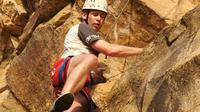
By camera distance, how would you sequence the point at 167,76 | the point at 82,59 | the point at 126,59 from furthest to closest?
the point at 126,59 → the point at 82,59 → the point at 167,76

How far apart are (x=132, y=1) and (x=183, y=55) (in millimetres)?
3732

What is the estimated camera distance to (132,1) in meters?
10.2

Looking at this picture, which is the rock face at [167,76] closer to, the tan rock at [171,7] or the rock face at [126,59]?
the rock face at [126,59]

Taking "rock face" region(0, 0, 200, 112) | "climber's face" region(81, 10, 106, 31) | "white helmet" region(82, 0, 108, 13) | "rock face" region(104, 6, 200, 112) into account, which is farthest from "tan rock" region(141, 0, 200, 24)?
"rock face" region(104, 6, 200, 112)

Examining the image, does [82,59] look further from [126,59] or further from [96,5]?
[126,59]

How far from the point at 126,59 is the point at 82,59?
2.22 metres

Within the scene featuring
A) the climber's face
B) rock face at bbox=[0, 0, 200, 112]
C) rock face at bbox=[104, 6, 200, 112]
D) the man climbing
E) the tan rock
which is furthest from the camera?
the tan rock

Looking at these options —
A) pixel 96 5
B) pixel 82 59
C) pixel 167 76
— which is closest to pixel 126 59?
pixel 96 5

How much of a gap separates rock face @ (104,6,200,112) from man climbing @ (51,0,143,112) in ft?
1.55

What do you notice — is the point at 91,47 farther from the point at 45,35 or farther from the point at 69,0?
the point at 69,0

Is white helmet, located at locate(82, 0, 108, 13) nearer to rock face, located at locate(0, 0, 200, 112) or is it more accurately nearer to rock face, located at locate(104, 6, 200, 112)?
rock face, located at locate(0, 0, 200, 112)

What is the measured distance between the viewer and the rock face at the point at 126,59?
641cm

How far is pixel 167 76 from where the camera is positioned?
647cm

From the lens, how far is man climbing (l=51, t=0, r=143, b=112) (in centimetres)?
760
